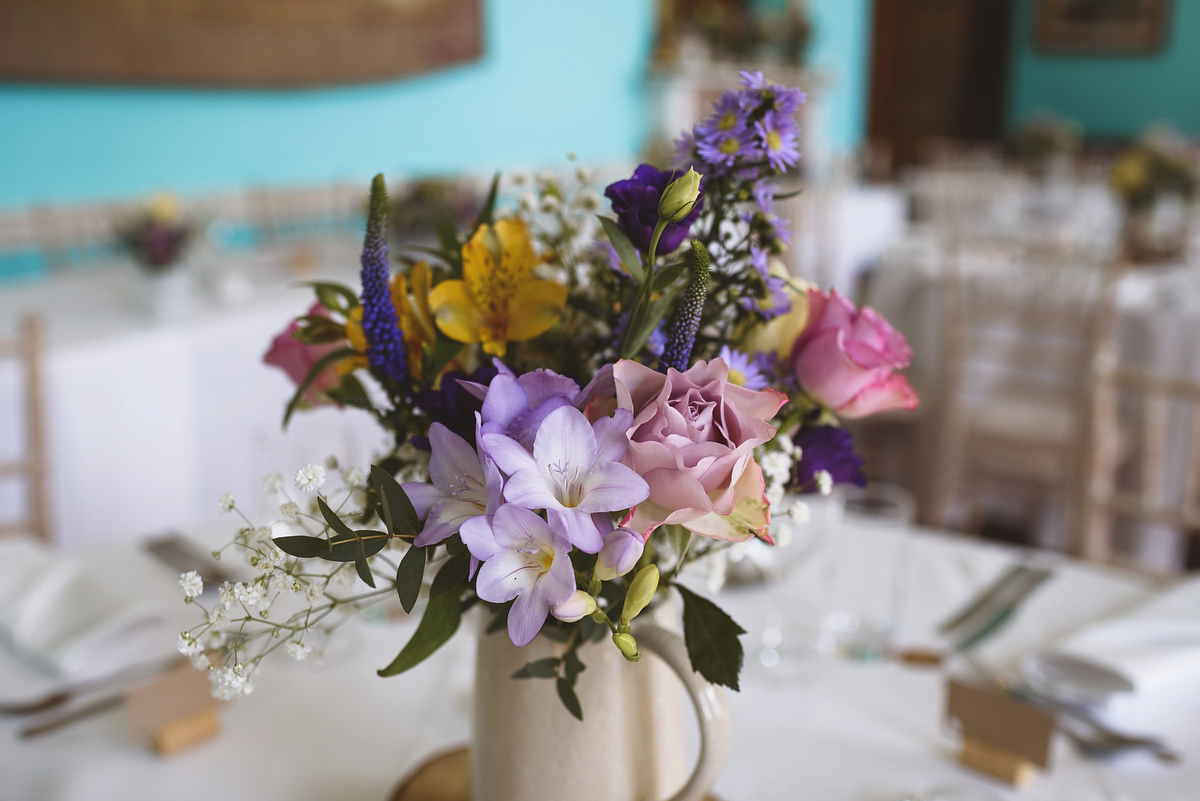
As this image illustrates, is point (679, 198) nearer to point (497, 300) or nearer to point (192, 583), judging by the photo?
point (497, 300)

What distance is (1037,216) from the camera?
4.58m

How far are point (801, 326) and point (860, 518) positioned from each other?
0.72 m

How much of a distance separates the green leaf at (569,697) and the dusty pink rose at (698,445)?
13cm

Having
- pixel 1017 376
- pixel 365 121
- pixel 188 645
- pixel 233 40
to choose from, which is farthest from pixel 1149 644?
pixel 365 121

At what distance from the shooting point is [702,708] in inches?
23.0

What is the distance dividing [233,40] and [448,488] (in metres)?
3.73

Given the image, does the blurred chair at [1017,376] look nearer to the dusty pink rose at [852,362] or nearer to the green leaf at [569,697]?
the dusty pink rose at [852,362]

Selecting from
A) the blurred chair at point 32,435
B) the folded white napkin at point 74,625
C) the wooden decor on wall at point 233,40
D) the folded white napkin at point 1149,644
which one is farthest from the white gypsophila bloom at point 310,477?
the wooden decor on wall at point 233,40

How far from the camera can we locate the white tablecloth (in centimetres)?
82

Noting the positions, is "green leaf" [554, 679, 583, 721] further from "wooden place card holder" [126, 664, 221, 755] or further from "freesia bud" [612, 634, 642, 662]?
"wooden place card holder" [126, 664, 221, 755]

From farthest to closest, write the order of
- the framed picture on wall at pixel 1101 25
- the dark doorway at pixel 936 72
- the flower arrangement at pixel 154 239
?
the dark doorway at pixel 936 72, the framed picture on wall at pixel 1101 25, the flower arrangement at pixel 154 239

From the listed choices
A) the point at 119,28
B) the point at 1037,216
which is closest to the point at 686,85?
the point at 1037,216

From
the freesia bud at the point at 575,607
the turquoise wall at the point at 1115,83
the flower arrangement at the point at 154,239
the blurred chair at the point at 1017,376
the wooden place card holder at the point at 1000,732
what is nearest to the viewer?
the freesia bud at the point at 575,607

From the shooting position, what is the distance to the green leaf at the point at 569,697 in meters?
0.57
